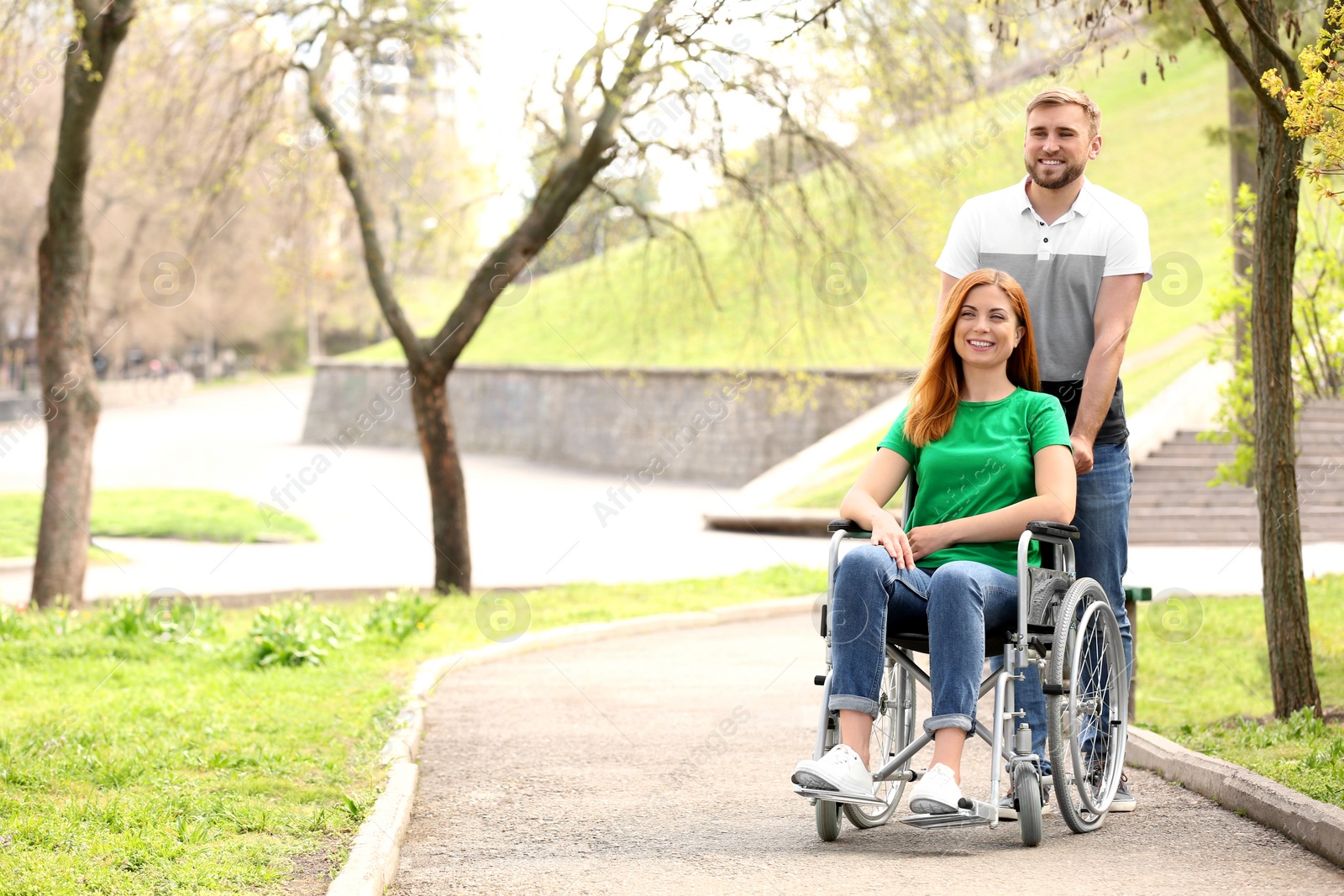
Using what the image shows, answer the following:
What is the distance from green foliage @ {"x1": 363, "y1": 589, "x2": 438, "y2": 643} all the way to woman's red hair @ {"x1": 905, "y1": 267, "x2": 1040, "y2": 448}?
507 cm

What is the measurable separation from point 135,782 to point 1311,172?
13.6 feet

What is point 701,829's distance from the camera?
14.4 ft

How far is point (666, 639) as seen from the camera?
978 centimetres

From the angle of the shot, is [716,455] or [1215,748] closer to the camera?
[1215,748]

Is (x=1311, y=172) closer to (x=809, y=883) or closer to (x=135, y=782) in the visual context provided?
(x=809, y=883)

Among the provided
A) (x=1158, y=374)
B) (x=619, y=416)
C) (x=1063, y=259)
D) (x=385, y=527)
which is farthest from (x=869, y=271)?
(x=619, y=416)

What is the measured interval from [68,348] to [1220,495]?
12189 millimetres

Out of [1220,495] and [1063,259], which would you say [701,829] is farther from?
[1220,495]

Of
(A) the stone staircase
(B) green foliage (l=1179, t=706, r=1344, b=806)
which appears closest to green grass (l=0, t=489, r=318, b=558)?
(A) the stone staircase

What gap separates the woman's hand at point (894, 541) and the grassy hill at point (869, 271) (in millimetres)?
2283

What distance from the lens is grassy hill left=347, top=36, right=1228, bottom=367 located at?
41.0 feet

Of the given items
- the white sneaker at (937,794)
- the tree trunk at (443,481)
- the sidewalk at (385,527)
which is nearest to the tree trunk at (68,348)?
the sidewalk at (385,527)

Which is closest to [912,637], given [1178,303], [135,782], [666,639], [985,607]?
[985,607]

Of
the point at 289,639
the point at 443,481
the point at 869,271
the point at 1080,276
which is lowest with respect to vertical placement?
the point at 289,639
